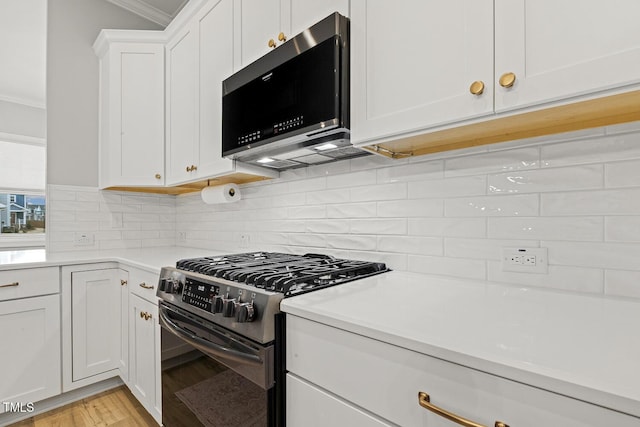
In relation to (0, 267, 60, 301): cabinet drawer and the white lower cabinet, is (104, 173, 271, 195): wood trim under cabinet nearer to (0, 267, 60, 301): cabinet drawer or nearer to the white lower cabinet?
the white lower cabinet

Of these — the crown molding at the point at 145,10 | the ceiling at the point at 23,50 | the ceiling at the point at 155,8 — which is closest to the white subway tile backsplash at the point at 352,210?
the ceiling at the point at 155,8

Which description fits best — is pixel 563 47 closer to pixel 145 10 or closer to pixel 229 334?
pixel 229 334

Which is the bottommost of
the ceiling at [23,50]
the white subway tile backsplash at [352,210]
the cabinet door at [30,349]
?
the cabinet door at [30,349]

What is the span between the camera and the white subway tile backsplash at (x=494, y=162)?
103cm

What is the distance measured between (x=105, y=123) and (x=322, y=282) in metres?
2.44

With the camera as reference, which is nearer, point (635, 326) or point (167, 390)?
point (635, 326)

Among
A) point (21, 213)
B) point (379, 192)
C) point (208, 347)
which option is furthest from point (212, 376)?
point (21, 213)

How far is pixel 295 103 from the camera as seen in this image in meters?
1.27

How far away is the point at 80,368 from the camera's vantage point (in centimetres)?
204

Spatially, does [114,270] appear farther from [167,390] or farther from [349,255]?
[349,255]

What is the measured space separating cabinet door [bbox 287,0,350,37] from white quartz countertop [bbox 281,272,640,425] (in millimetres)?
1080

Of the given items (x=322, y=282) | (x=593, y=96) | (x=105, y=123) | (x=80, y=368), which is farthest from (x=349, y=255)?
(x=105, y=123)

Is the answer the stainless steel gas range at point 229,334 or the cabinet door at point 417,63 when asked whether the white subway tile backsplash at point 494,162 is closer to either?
the cabinet door at point 417,63

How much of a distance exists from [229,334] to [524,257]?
105cm
